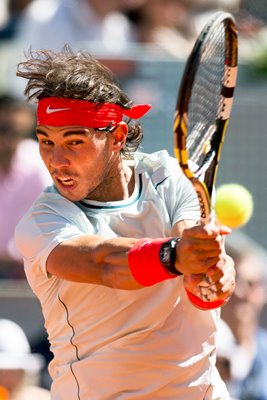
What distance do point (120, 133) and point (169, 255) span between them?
0.83 metres

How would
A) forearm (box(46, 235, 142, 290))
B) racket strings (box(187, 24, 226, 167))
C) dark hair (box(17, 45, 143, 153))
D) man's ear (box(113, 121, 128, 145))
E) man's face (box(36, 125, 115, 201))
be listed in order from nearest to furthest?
forearm (box(46, 235, 142, 290)) < racket strings (box(187, 24, 226, 167)) < man's face (box(36, 125, 115, 201)) < dark hair (box(17, 45, 143, 153)) < man's ear (box(113, 121, 128, 145))

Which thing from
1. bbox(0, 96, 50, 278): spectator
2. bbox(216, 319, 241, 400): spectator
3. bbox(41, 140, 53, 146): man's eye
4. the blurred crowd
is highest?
bbox(41, 140, 53, 146): man's eye

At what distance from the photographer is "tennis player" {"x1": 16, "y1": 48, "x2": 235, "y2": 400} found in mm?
3805

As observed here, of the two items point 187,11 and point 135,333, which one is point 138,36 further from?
point 135,333

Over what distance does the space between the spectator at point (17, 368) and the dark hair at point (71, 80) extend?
2570 millimetres

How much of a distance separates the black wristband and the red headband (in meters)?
0.71

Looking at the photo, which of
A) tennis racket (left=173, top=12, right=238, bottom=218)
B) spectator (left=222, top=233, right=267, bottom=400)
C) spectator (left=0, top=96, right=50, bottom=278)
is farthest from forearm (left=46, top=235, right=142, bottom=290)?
spectator (left=0, top=96, right=50, bottom=278)

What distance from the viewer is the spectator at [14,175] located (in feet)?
24.3

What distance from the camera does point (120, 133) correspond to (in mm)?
4000

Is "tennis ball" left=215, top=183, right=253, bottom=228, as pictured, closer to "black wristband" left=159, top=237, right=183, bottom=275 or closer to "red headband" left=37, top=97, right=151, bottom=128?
"red headband" left=37, top=97, right=151, bottom=128

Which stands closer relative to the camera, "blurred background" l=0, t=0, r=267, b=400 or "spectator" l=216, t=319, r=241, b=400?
"spectator" l=216, t=319, r=241, b=400

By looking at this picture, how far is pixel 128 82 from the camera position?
8.17 metres

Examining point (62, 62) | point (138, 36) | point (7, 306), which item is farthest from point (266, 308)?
point (62, 62)

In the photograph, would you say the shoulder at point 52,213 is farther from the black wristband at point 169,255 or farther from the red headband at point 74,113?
the black wristband at point 169,255
